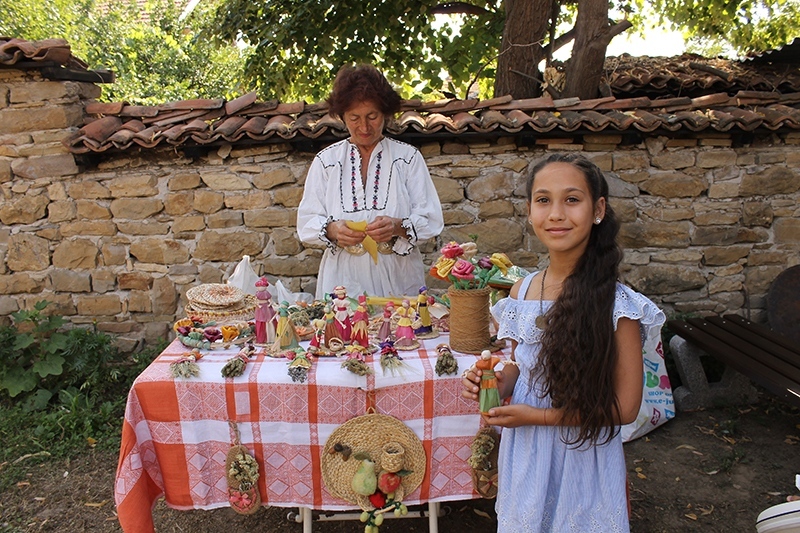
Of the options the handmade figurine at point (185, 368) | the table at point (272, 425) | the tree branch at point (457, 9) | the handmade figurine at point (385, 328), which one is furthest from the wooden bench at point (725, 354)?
the tree branch at point (457, 9)

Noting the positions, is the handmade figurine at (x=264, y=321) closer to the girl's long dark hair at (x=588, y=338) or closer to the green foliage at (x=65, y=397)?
the girl's long dark hair at (x=588, y=338)

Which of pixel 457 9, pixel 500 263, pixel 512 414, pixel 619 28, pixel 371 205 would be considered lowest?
pixel 512 414

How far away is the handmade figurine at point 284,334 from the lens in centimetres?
221

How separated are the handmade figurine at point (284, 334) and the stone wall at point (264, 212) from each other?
206cm

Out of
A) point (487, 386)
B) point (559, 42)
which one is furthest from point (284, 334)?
point (559, 42)

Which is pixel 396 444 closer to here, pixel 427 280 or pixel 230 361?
→ pixel 230 361

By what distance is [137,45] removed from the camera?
12852mm

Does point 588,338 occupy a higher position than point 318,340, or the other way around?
point 588,338

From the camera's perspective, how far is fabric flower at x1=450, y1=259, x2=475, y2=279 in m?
2.03

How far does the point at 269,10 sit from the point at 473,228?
3.32 metres

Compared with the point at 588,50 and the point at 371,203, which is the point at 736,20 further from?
the point at 371,203

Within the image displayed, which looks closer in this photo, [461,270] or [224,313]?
[461,270]

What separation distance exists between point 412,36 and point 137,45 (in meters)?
9.61

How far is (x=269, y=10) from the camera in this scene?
225 inches
